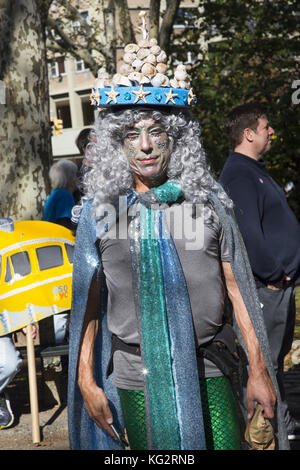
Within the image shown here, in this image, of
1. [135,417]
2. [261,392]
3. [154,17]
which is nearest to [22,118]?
[135,417]

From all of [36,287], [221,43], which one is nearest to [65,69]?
[221,43]

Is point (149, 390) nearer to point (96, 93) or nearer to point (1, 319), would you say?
point (96, 93)

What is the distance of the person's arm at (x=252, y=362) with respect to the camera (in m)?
2.88

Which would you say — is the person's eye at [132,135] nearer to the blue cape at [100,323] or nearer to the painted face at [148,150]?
the painted face at [148,150]

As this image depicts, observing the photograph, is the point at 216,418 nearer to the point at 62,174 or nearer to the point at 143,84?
the point at 143,84

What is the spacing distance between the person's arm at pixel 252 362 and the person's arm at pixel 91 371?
0.53m

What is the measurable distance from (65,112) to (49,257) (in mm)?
42234

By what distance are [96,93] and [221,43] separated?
1554cm

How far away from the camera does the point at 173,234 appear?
2.91 metres

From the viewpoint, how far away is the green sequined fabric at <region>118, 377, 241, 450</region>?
2.90 m

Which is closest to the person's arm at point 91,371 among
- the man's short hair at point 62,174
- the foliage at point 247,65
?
the man's short hair at point 62,174

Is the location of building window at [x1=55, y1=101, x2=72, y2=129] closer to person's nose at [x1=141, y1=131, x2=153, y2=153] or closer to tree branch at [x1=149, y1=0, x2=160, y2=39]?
tree branch at [x1=149, y1=0, x2=160, y2=39]

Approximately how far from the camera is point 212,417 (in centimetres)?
291

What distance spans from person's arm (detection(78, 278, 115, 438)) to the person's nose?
0.55 m
